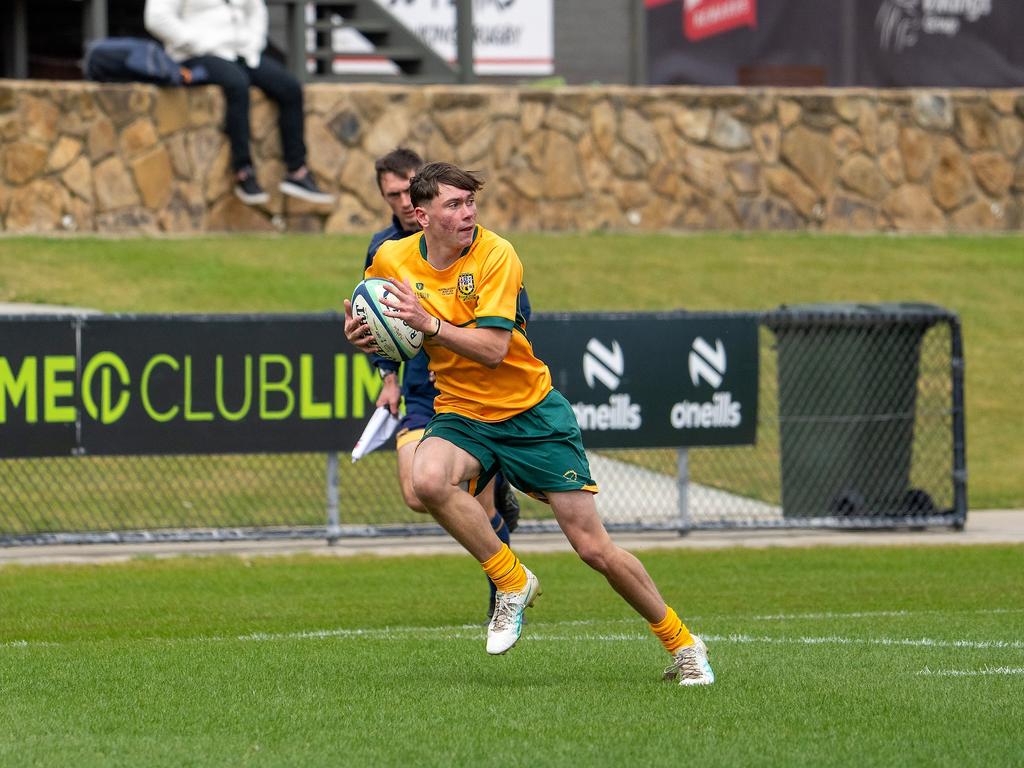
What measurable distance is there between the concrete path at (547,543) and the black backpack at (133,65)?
6.56 metres

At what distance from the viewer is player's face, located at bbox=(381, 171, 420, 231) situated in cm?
880

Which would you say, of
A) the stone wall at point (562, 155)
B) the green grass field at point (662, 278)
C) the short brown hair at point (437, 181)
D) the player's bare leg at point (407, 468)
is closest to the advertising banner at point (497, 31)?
the stone wall at point (562, 155)

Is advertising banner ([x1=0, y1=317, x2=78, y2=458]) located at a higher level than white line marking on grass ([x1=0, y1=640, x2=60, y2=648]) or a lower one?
higher

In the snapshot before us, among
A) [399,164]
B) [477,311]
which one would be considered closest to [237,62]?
[399,164]

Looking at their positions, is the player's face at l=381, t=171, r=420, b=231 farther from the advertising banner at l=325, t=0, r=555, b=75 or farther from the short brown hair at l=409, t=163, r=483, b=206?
the advertising banner at l=325, t=0, r=555, b=75

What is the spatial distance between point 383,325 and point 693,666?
1.74 m

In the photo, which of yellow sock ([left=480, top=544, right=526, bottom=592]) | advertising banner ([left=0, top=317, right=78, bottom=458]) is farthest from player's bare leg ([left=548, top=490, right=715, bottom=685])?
advertising banner ([left=0, top=317, right=78, bottom=458])

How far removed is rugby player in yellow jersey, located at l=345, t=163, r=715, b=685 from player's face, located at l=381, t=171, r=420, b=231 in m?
1.65

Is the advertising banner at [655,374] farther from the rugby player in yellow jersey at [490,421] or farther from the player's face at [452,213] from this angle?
the player's face at [452,213]

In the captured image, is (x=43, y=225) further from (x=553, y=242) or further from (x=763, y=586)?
(x=763, y=586)

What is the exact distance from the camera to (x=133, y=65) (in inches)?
688

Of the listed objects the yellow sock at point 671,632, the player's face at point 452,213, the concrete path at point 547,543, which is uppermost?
the player's face at point 452,213

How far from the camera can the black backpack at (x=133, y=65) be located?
17.5 metres

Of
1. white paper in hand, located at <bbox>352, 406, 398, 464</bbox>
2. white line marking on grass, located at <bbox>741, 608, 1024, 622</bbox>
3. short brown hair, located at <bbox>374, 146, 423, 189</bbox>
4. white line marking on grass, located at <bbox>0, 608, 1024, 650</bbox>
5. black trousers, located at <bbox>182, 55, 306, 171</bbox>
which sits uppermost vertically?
black trousers, located at <bbox>182, 55, 306, 171</bbox>
